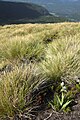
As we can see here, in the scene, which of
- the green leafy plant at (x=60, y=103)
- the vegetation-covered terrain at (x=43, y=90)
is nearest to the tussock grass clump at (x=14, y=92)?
the vegetation-covered terrain at (x=43, y=90)

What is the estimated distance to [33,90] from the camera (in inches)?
205

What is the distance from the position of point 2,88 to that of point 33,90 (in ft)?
1.86

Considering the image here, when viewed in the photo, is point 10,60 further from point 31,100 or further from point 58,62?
point 31,100

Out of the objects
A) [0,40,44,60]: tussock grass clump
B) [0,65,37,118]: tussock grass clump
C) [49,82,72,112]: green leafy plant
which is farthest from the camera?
[0,40,44,60]: tussock grass clump

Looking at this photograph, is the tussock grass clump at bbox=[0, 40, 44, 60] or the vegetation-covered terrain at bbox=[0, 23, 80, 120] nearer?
the vegetation-covered terrain at bbox=[0, 23, 80, 120]

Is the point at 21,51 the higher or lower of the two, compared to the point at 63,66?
lower

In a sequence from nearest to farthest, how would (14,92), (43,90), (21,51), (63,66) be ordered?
(14,92) < (43,90) < (63,66) < (21,51)

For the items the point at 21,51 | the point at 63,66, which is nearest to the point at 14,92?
the point at 63,66

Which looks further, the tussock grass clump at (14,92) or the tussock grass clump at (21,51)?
the tussock grass clump at (21,51)

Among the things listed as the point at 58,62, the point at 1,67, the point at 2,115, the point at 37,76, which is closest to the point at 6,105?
the point at 2,115

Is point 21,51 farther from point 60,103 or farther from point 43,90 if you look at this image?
point 60,103

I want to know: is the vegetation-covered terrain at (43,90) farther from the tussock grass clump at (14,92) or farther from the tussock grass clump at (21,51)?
→ the tussock grass clump at (21,51)

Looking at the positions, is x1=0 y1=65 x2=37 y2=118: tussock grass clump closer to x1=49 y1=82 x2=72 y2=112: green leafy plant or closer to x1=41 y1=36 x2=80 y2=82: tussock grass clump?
x1=49 y1=82 x2=72 y2=112: green leafy plant

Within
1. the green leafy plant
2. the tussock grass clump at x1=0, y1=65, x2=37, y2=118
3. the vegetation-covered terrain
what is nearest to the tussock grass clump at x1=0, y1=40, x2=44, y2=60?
the vegetation-covered terrain
